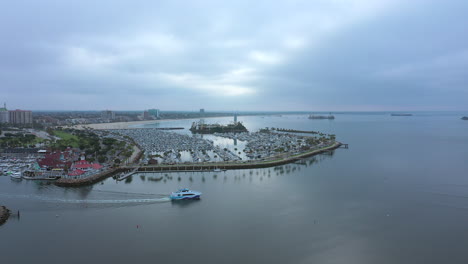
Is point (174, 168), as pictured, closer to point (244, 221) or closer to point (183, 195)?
Result: point (183, 195)

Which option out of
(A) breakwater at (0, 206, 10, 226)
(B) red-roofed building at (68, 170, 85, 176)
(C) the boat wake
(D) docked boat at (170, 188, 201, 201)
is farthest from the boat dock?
(A) breakwater at (0, 206, 10, 226)

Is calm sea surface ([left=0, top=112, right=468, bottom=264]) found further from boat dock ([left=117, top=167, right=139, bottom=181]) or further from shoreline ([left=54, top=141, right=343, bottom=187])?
shoreline ([left=54, top=141, right=343, bottom=187])

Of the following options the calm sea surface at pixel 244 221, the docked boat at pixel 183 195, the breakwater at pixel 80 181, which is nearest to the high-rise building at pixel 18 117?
the calm sea surface at pixel 244 221

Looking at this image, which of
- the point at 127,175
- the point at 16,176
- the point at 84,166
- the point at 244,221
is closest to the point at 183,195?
the point at 244,221

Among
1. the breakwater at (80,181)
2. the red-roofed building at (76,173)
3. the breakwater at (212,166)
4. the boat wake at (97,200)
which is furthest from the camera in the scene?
the breakwater at (212,166)

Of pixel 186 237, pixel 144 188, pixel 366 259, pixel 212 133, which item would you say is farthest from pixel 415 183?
pixel 212 133

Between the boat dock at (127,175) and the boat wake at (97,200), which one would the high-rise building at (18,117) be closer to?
the boat dock at (127,175)
